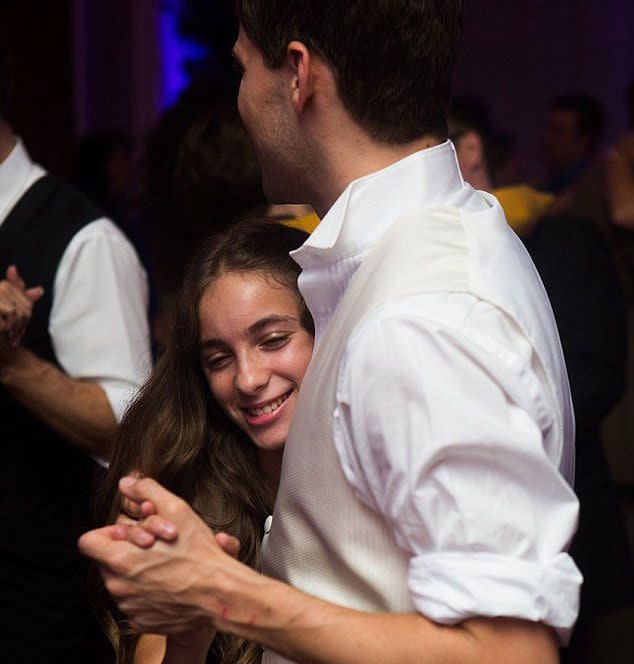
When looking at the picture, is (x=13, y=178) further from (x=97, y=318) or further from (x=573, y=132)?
(x=573, y=132)

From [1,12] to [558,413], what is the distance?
5140mm

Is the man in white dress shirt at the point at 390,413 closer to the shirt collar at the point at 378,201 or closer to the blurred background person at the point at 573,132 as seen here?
the shirt collar at the point at 378,201

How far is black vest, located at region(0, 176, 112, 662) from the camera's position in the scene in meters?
2.06

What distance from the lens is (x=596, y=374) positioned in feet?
7.82

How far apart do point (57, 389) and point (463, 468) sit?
1134 millimetres

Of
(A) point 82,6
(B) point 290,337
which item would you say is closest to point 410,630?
(B) point 290,337

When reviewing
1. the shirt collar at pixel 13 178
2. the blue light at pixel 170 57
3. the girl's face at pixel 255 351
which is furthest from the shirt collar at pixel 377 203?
the blue light at pixel 170 57

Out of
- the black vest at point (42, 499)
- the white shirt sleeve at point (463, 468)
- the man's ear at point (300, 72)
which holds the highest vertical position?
the man's ear at point (300, 72)

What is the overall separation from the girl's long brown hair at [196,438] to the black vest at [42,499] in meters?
0.21

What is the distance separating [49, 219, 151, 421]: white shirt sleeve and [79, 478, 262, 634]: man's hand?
0.98 meters

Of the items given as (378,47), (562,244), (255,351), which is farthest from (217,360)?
(562,244)

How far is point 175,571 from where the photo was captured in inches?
44.5

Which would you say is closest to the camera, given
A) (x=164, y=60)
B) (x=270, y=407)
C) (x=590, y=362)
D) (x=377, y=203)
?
(x=377, y=203)

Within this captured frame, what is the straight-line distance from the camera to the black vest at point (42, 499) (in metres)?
2.06
